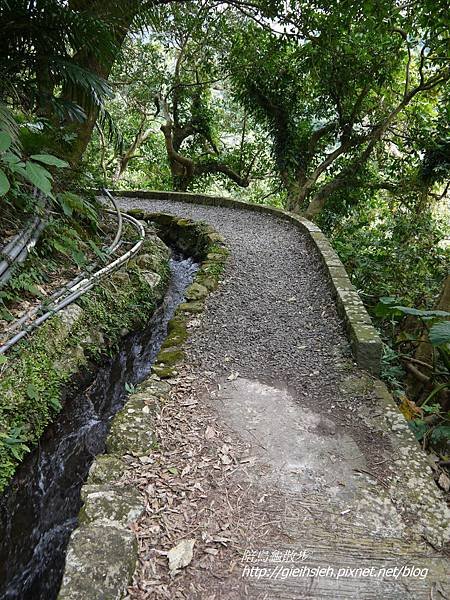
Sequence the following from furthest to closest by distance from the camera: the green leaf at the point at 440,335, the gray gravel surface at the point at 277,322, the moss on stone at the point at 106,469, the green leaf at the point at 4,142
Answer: the gray gravel surface at the point at 277,322 → the green leaf at the point at 440,335 → the green leaf at the point at 4,142 → the moss on stone at the point at 106,469

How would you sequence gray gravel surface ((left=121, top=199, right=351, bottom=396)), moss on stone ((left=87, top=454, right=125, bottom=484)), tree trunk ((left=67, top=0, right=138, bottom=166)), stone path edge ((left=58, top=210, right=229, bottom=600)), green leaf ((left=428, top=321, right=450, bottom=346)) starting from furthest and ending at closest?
tree trunk ((left=67, top=0, right=138, bottom=166)), gray gravel surface ((left=121, top=199, right=351, bottom=396)), green leaf ((left=428, top=321, right=450, bottom=346)), moss on stone ((left=87, top=454, right=125, bottom=484)), stone path edge ((left=58, top=210, right=229, bottom=600))

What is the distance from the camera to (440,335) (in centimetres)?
245

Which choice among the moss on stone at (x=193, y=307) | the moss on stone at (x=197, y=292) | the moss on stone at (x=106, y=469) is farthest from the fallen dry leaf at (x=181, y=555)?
the moss on stone at (x=197, y=292)

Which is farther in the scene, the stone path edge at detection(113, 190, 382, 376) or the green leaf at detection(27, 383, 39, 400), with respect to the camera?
the stone path edge at detection(113, 190, 382, 376)

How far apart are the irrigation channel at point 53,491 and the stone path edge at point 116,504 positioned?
510 millimetres

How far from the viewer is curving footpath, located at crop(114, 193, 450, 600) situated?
1652 mm

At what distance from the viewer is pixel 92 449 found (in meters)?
2.80

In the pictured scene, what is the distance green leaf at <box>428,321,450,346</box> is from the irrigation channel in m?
2.30

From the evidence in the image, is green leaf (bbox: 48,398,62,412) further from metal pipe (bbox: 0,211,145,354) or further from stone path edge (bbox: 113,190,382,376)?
stone path edge (bbox: 113,190,382,376)

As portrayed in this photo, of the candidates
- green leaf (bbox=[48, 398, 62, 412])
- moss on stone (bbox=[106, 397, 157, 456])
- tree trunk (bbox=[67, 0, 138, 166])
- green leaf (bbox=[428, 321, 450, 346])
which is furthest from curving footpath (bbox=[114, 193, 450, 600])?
tree trunk (bbox=[67, 0, 138, 166])

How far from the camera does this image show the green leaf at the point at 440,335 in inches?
95.2

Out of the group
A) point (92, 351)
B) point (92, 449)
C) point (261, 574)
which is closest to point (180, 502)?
point (261, 574)

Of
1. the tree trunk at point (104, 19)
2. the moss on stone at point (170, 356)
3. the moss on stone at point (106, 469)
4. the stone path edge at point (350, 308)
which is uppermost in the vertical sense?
the tree trunk at point (104, 19)

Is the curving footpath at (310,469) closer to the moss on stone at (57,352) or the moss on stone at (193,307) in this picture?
the moss on stone at (193,307)
